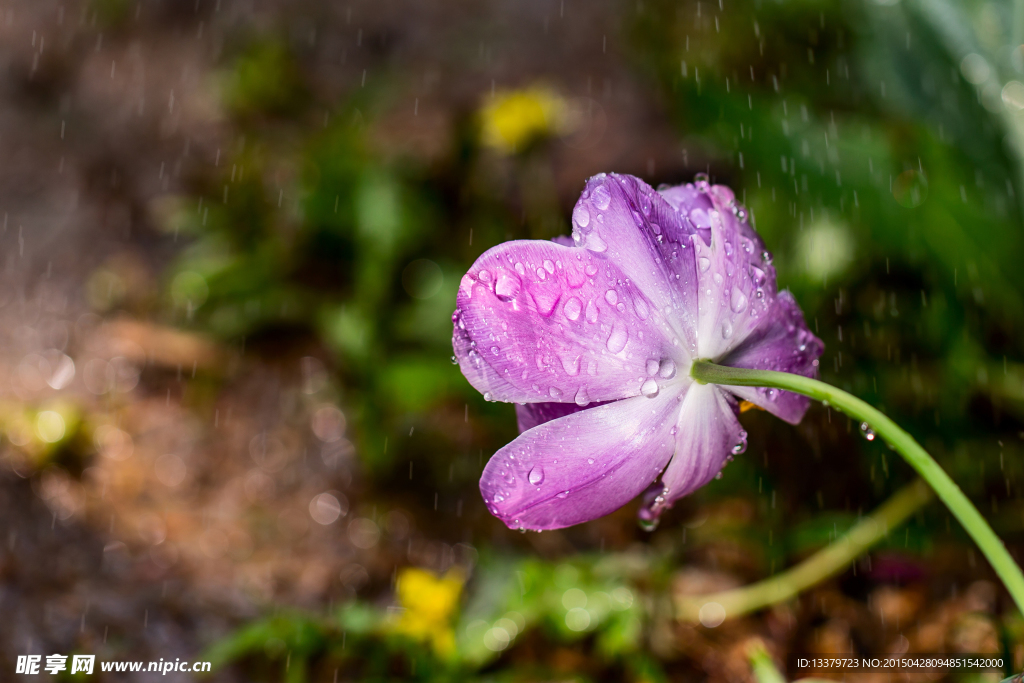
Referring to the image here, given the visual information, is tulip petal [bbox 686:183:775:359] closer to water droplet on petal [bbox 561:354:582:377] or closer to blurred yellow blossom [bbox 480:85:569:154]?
water droplet on petal [bbox 561:354:582:377]

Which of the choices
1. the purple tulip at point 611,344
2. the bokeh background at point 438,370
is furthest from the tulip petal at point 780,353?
the bokeh background at point 438,370

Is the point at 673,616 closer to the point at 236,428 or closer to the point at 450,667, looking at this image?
the point at 450,667

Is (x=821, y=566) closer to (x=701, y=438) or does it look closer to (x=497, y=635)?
(x=497, y=635)

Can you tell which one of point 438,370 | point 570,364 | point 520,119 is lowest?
point 438,370

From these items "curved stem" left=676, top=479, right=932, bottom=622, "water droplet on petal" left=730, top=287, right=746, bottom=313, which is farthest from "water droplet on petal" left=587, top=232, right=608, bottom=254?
"curved stem" left=676, top=479, right=932, bottom=622

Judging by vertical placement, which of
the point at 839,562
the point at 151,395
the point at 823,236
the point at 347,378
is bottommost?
the point at 151,395

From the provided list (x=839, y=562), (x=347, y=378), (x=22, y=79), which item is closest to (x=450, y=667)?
(x=839, y=562)

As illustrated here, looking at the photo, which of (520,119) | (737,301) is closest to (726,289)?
(737,301)
